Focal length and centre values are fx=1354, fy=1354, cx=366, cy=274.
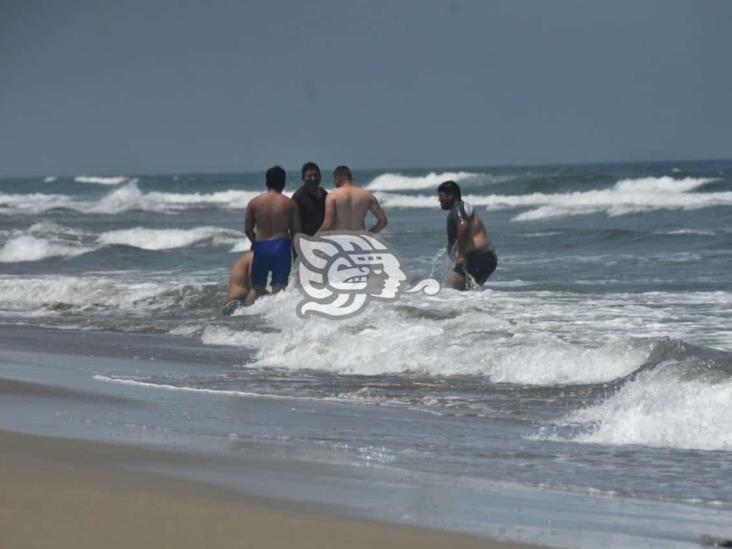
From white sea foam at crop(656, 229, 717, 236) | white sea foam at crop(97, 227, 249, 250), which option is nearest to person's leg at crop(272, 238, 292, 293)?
white sea foam at crop(97, 227, 249, 250)

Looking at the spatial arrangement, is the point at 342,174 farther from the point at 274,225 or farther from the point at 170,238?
the point at 170,238

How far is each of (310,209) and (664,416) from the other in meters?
4.94

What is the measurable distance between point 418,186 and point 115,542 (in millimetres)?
58264

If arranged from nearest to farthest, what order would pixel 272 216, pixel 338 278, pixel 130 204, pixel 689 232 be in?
1. pixel 272 216
2. pixel 338 278
3. pixel 689 232
4. pixel 130 204

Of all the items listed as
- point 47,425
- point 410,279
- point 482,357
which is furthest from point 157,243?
point 47,425

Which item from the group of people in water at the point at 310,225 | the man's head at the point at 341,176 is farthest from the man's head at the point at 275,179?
the man's head at the point at 341,176

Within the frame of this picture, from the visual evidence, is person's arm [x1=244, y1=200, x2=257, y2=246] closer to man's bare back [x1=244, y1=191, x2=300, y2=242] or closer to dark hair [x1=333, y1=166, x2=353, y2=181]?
man's bare back [x1=244, y1=191, x2=300, y2=242]

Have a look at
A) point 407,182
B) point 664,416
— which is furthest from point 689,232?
point 407,182

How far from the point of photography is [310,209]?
10828 millimetres

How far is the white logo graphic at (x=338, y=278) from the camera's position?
11227mm

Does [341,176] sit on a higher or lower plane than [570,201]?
higher

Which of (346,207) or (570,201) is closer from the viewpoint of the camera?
(346,207)

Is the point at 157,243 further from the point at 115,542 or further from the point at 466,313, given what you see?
the point at 115,542

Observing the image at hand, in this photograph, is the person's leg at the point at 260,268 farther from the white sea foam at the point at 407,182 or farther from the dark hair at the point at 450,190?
the white sea foam at the point at 407,182
